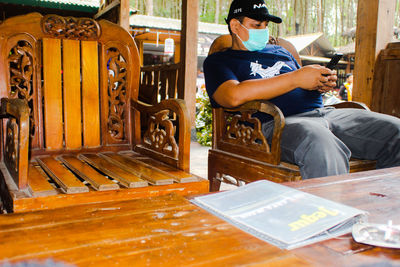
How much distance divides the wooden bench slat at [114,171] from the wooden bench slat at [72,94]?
0.12 m

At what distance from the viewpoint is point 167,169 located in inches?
65.6

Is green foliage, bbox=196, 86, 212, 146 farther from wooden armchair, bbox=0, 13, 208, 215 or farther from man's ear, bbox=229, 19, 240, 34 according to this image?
wooden armchair, bbox=0, 13, 208, 215

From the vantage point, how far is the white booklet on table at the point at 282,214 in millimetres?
737

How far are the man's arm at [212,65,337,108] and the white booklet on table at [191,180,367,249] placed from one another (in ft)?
3.23

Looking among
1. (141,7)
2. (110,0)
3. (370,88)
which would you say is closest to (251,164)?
(370,88)

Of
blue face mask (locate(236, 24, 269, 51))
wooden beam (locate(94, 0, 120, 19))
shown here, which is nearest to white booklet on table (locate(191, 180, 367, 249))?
blue face mask (locate(236, 24, 269, 51))

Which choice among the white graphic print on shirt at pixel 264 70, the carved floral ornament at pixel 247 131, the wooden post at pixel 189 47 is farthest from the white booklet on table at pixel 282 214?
the wooden post at pixel 189 47

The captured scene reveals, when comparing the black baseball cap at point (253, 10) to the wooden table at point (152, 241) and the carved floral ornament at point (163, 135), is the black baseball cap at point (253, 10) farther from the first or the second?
the wooden table at point (152, 241)

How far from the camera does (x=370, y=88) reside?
10.2 ft

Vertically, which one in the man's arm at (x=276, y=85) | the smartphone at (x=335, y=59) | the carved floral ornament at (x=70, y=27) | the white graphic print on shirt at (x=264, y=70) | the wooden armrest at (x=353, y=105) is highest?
the carved floral ornament at (x=70, y=27)

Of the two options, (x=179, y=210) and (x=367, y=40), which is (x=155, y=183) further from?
(x=367, y=40)

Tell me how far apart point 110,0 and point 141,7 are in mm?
14281

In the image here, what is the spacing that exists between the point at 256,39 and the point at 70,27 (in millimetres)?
1122

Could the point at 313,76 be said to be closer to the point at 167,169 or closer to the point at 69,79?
the point at 167,169
